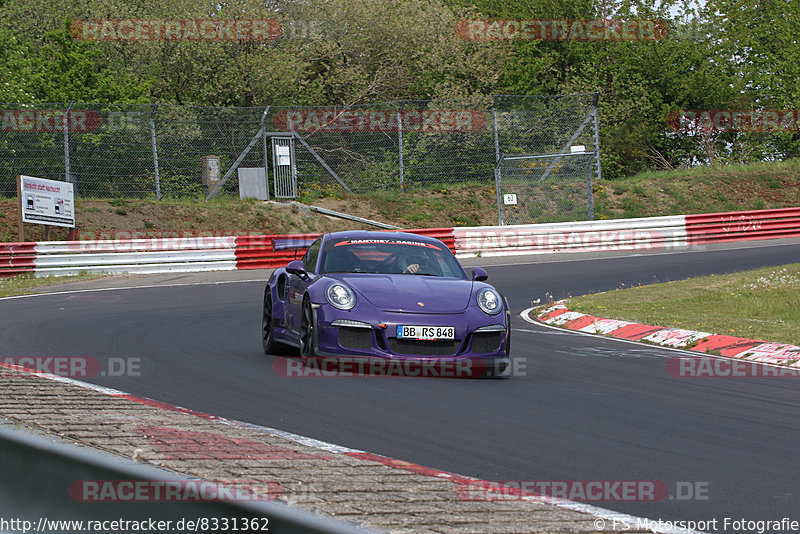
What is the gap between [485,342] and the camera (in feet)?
27.9

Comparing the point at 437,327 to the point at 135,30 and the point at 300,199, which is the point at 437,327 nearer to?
the point at 300,199

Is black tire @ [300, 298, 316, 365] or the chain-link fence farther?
the chain-link fence

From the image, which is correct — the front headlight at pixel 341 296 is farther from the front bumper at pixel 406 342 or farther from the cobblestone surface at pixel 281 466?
the cobblestone surface at pixel 281 466

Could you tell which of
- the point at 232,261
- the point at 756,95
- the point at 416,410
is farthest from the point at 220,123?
the point at 756,95

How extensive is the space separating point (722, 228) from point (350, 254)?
22.1 m

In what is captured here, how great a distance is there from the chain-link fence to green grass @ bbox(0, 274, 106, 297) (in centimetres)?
473

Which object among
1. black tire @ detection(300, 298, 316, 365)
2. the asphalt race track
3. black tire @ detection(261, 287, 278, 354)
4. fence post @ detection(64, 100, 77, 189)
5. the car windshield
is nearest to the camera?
the asphalt race track

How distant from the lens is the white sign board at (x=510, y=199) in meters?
30.5

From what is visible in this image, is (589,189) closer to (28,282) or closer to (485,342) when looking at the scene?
(28,282)

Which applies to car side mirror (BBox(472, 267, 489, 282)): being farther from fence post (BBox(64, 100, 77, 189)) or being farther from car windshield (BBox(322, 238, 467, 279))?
fence post (BBox(64, 100, 77, 189))

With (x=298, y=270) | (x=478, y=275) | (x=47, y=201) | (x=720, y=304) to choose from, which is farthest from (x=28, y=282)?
(x=478, y=275)

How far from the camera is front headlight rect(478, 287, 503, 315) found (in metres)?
8.65

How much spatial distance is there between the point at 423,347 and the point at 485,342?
0.58 m

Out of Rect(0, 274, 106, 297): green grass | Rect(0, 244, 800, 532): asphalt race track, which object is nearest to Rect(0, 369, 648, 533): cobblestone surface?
Rect(0, 244, 800, 532): asphalt race track
